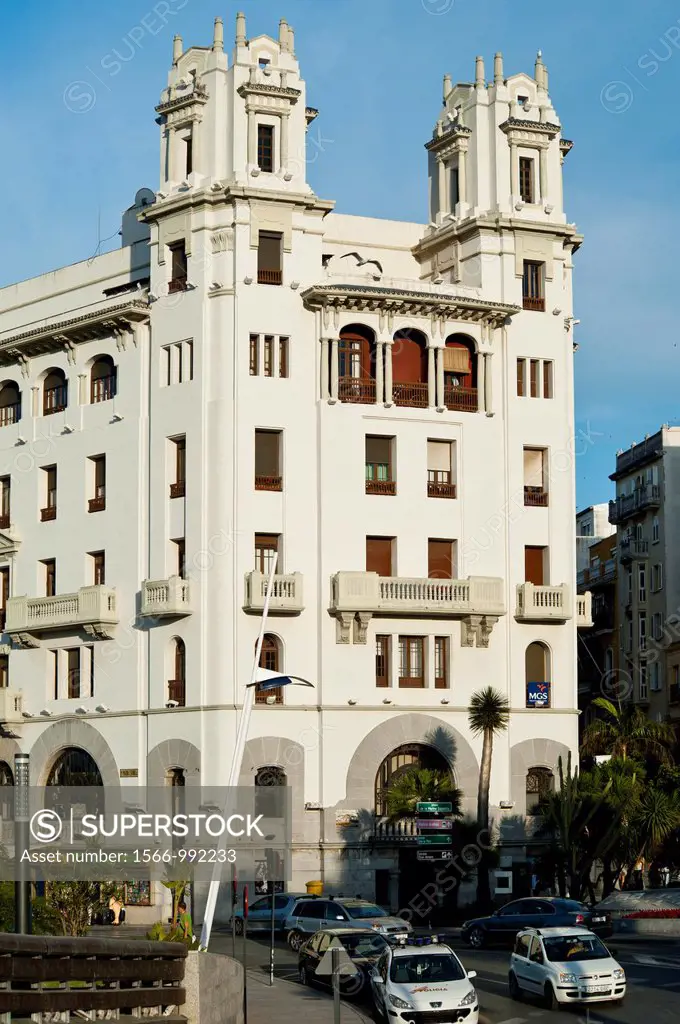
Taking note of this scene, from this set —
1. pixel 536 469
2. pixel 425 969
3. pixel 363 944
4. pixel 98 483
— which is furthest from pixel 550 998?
pixel 98 483

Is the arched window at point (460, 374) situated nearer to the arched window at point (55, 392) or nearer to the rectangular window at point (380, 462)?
the rectangular window at point (380, 462)

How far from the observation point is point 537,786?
2643 inches

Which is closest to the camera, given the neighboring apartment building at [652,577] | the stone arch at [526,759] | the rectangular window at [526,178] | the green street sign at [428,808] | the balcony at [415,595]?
the green street sign at [428,808]

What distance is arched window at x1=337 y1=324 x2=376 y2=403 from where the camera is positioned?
218 ft

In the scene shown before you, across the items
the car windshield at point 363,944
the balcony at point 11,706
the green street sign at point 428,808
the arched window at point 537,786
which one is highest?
the balcony at point 11,706

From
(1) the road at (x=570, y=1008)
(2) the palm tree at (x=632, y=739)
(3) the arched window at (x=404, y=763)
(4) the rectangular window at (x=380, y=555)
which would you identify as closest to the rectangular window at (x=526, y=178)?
(4) the rectangular window at (x=380, y=555)

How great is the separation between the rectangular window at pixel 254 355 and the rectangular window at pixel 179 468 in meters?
3.81

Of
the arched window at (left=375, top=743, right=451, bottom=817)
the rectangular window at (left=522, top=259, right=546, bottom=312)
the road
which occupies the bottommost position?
the road

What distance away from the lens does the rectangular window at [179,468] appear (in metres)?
66.2

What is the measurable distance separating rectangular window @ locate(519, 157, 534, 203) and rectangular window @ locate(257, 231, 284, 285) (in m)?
10.9

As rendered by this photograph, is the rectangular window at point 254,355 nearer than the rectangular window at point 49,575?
Yes

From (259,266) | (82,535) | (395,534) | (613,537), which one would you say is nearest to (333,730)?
(395,534)

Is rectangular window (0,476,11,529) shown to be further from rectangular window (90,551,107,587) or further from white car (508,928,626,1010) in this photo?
white car (508,928,626,1010)

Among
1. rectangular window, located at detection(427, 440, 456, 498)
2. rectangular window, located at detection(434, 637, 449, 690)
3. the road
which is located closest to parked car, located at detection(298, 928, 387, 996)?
the road
